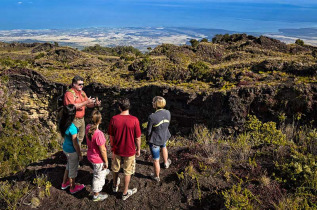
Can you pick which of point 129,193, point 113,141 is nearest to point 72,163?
point 113,141

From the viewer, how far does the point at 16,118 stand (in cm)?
1342

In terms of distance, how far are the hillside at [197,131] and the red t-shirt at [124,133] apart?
3.82ft


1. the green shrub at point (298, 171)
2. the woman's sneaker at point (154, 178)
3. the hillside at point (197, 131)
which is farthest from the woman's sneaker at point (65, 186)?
the green shrub at point (298, 171)

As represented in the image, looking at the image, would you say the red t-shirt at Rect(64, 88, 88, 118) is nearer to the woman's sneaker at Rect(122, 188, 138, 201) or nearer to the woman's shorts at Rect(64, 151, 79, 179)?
the woman's shorts at Rect(64, 151, 79, 179)

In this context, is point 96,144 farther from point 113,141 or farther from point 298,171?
point 298,171

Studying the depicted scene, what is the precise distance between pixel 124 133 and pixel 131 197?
1524mm

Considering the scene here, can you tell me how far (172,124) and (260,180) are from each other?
9.27m

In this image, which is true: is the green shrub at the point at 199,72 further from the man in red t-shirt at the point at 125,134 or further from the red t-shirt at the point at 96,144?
the red t-shirt at the point at 96,144

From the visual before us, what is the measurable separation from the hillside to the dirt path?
0.02 meters

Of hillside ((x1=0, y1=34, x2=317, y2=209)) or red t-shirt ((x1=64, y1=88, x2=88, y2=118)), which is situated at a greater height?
red t-shirt ((x1=64, y1=88, x2=88, y2=118))

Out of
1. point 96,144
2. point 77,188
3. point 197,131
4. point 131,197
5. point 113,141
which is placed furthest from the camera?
point 197,131

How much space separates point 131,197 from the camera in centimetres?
473

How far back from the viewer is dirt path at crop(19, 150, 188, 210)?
179 inches

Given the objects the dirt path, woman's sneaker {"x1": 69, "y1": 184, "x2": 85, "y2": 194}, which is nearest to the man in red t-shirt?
the dirt path
